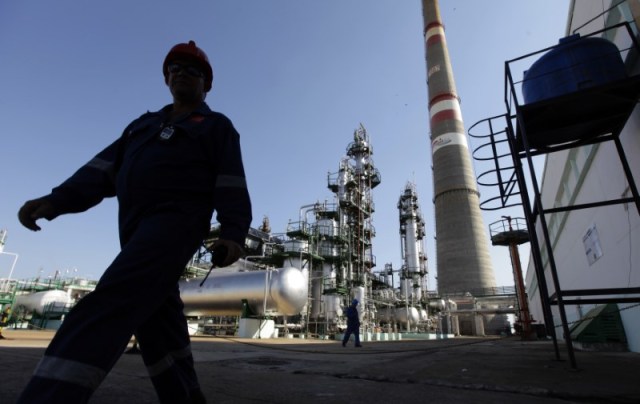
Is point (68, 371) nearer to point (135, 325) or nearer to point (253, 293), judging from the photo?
point (135, 325)

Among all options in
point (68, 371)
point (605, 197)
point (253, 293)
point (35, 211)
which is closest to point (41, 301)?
point (253, 293)

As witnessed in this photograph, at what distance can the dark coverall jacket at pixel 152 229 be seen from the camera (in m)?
1.11

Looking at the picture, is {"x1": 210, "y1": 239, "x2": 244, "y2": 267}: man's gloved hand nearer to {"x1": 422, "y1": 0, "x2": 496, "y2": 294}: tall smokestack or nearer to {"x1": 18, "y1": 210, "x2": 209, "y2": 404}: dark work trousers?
{"x1": 18, "y1": 210, "x2": 209, "y2": 404}: dark work trousers

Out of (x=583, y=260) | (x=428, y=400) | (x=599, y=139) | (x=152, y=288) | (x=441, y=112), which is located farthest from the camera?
(x=441, y=112)

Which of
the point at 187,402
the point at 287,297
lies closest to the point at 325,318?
the point at 287,297

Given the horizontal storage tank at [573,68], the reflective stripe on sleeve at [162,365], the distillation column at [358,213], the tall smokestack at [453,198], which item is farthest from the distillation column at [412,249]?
the reflective stripe on sleeve at [162,365]

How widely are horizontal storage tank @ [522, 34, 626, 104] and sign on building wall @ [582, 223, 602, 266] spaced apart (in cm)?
417

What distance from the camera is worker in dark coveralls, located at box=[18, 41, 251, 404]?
3.69ft

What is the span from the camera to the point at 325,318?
777 inches

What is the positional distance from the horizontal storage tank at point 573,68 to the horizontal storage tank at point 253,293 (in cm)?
Answer: 1266

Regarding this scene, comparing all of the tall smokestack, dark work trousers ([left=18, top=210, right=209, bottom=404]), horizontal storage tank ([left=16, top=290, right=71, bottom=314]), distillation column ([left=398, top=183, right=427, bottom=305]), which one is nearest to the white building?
dark work trousers ([left=18, top=210, right=209, bottom=404])

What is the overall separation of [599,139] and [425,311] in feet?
100

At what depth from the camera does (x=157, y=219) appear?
1.49 meters

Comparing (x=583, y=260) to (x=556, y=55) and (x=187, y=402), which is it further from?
(x=187, y=402)
